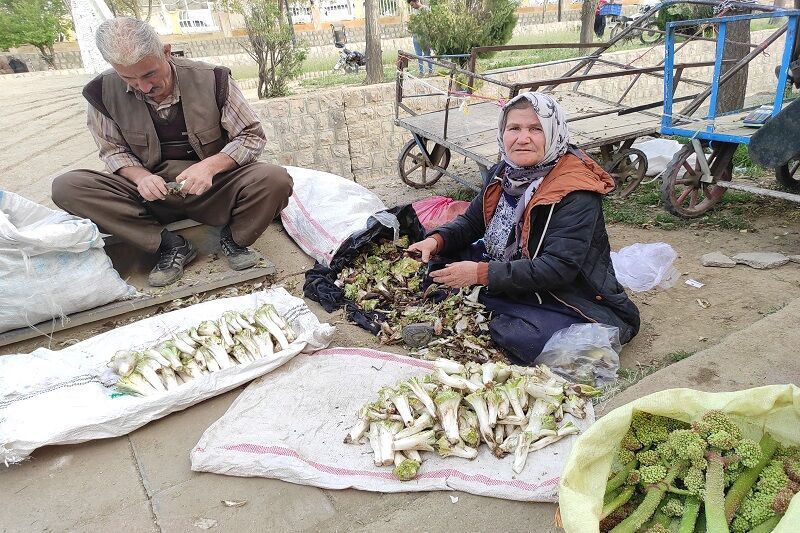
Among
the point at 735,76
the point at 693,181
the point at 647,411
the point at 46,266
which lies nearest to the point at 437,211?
the point at 693,181

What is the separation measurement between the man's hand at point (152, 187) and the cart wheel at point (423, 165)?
3.01 m

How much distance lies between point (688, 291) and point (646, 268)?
0.29 metres

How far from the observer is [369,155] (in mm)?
7852

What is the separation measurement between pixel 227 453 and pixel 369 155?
617cm

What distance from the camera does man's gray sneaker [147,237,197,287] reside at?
3.50 meters

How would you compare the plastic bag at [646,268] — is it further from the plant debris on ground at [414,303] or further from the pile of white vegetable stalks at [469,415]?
the pile of white vegetable stalks at [469,415]

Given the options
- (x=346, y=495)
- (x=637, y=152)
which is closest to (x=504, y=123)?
(x=346, y=495)

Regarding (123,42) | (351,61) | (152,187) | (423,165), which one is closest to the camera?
(123,42)

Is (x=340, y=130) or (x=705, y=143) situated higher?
(x=705, y=143)

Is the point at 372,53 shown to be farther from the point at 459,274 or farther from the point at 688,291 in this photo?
the point at 459,274

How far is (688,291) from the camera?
3.54 metres

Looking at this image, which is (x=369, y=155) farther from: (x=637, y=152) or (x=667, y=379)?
(x=667, y=379)

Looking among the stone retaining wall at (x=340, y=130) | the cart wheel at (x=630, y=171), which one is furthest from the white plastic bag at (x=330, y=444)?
the stone retaining wall at (x=340, y=130)

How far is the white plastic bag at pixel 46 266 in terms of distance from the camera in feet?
9.51
